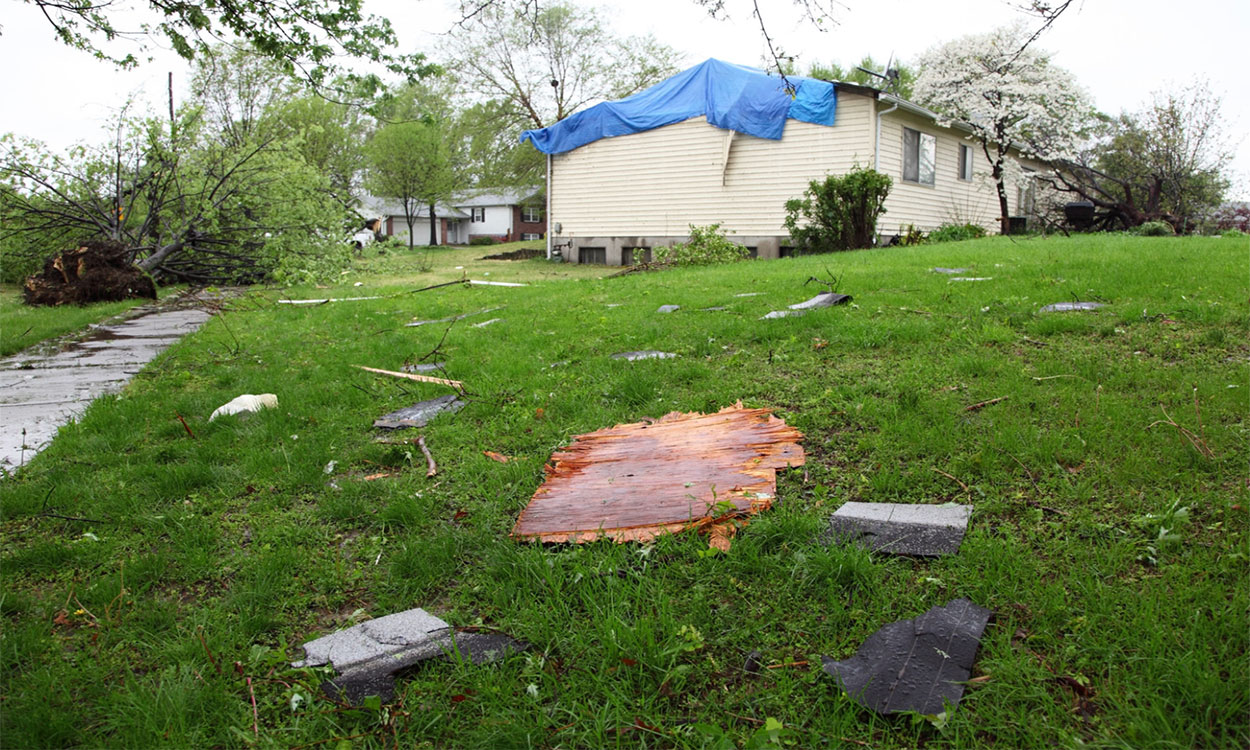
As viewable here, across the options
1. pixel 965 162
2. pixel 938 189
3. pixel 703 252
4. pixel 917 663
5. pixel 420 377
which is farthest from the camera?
pixel 965 162

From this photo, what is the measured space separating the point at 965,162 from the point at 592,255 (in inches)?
406

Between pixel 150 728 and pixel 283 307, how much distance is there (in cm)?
879

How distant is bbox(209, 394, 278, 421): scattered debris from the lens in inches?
164

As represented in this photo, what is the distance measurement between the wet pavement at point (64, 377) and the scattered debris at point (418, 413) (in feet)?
5.73

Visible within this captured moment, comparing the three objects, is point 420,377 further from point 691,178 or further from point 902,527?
point 691,178

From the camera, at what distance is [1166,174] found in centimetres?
2030

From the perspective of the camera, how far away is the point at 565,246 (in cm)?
2050

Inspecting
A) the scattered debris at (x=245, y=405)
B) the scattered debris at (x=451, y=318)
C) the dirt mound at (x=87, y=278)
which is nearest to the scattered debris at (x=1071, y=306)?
the scattered debris at (x=245, y=405)

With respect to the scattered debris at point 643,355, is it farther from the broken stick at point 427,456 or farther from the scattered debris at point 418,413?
the broken stick at point 427,456

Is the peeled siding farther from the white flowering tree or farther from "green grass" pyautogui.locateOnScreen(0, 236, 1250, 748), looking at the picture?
A: "green grass" pyautogui.locateOnScreen(0, 236, 1250, 748)

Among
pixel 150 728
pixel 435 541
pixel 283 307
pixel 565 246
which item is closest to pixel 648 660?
pixel 435 541

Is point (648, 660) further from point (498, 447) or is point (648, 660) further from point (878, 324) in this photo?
point (878, 324)

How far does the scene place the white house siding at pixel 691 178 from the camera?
15648 mm

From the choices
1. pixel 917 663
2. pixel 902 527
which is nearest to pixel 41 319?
pixel 902 527
